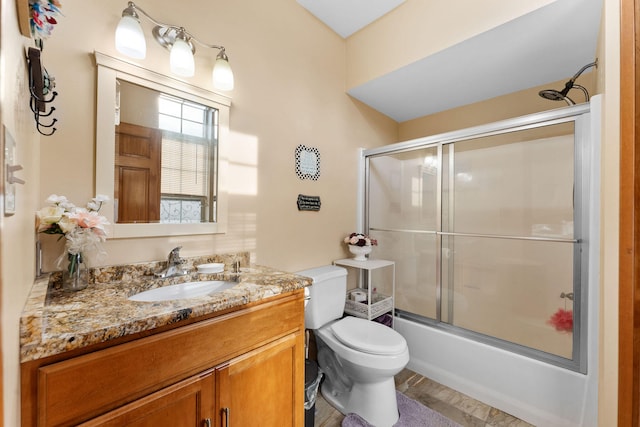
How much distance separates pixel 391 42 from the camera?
207 centimetres

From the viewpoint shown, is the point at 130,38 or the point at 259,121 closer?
the point at 130,38

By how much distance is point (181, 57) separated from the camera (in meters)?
1.33

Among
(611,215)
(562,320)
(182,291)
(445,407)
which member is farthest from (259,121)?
(562,320)

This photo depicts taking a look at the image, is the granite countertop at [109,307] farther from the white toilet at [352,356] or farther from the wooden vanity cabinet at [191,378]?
the white toilet at [352,356]

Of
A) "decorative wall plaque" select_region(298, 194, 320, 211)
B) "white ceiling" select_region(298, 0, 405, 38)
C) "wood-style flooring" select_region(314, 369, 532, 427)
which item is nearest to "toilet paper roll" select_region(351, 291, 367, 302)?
"wood-style flooring" select_region(314, 369, 532, 427)

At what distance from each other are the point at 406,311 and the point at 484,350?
0.68 m

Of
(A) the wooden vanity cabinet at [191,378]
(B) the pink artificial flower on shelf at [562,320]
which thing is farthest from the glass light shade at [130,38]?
(B) the pink artificial flower on shelf at [562,320]

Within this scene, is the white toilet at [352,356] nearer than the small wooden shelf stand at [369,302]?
Yes

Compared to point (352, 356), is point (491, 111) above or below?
above

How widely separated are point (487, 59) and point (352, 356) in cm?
219

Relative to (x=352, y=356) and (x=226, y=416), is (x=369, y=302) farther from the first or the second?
(x=226, y=416)

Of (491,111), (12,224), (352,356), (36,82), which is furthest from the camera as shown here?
(491,111)

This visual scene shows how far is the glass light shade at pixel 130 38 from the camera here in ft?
3.81

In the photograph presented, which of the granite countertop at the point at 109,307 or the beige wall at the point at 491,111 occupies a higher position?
the beige wall at the point at 491,111
